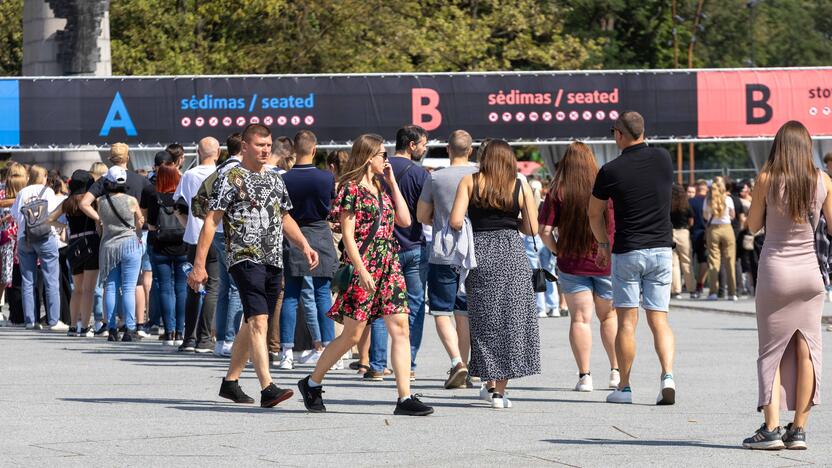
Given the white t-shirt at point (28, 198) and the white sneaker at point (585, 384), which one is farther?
the white t-shirt at point (28, 198)

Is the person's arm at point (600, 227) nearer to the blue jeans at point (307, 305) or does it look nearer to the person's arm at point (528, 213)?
the person's arm at point (528, 213)

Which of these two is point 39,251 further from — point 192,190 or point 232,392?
point 232,392

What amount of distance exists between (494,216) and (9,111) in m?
19.8

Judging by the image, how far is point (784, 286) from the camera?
802 cm

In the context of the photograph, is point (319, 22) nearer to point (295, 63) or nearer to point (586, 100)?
point (295, 63)

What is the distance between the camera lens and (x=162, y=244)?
571 inches

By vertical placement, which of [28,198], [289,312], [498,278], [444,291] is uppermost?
[28,198]

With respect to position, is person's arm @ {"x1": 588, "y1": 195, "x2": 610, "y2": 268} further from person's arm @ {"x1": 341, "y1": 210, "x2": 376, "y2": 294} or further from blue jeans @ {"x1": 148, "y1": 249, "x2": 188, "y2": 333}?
blue jeans @ {"x1": 148, "y1": 249, "x2": 188, "y2": 333}

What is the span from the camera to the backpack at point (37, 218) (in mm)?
16859

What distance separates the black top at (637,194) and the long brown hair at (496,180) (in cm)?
54

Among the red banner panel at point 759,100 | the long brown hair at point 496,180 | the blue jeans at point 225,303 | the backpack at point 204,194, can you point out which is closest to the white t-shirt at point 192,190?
the blue jeans at point 225,303

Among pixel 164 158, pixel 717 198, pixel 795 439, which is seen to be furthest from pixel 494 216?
pixel 717 198

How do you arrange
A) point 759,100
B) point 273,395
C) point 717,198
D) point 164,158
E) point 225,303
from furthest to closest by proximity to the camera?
point 759,100 → point 717,198 → point 164,158 → point 225,303 → point 273,395

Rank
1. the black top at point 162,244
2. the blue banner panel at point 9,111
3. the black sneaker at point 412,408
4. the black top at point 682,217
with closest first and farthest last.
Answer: the black sneaker at point 412,408
the black top at point 162,244
the black top at point 682,217
the blue banner panel at point 9,111
